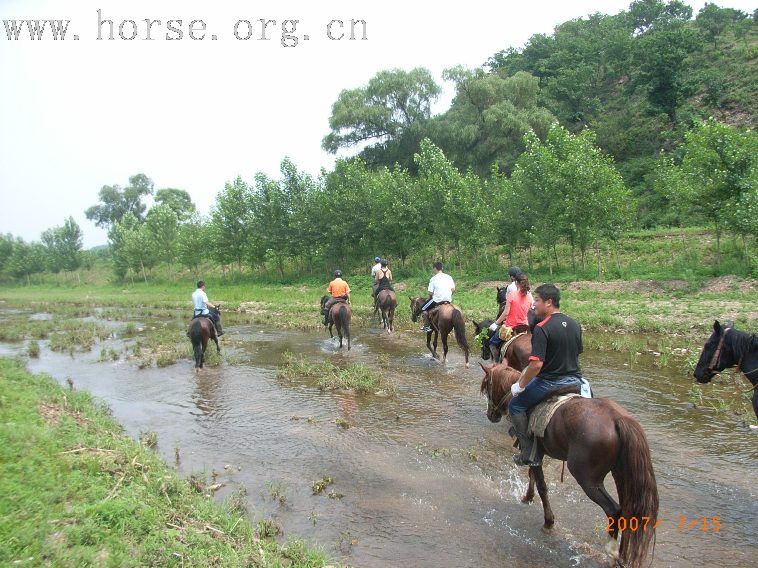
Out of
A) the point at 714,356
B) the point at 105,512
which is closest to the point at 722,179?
the point at 714,356

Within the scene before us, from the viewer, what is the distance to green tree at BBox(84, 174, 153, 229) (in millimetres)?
92438

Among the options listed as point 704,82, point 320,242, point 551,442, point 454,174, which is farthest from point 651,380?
point 704,82

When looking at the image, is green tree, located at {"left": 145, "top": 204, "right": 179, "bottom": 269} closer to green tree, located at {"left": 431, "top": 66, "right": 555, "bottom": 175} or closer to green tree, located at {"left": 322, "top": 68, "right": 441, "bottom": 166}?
green tree, located at {"left": 322, "top": 68, "right": 441, "bottom": 166}

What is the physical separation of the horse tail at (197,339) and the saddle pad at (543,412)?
34.2ft

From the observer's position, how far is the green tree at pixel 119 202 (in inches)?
3639

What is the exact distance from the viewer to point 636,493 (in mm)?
4453

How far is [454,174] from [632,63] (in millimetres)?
28859

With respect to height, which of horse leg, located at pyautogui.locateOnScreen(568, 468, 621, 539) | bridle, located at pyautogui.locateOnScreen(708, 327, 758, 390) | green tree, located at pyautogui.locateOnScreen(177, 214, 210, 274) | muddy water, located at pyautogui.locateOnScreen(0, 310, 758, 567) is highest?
green tree, located at pyautogui.locateOnScreen(177, 214, 210, 274)

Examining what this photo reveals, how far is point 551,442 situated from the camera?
207 inches

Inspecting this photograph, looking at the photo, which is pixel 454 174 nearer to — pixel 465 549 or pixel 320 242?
pixel 320 242

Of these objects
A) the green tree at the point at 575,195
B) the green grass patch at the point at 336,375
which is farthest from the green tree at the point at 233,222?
the green grass patch at the point at 336,375

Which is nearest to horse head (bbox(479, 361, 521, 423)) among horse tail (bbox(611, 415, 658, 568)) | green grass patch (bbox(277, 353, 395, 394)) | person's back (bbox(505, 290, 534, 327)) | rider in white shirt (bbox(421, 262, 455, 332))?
horse tail (bbox(611, 415, 658, 568))

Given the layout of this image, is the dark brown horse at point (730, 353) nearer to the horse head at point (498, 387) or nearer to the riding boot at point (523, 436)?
the horse head at point (498, 387)

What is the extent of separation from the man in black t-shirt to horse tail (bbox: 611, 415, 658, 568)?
2.87 feet
